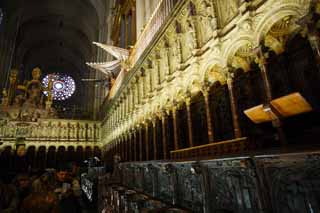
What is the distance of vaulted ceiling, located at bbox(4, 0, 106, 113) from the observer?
21.5 meters

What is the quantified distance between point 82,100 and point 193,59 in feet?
89.0

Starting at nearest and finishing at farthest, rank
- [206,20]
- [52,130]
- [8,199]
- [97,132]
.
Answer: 1. [8,199]
2. [206,20]
3. [52,130]
4. [97,132]

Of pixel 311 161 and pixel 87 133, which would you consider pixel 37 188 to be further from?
pixel 87 133

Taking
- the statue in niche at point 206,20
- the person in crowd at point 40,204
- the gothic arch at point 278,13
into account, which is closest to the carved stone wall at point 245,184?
the person in crowd at point 40,204

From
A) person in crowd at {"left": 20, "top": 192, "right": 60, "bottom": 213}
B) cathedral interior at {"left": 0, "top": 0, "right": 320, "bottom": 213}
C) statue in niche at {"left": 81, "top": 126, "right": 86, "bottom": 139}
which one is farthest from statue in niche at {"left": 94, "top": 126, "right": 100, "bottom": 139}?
person in crowd at {"left": 20, "top": 192, "right": 60, "bottom": 213}

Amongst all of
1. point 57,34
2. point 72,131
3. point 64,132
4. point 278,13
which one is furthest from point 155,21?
point 57,34

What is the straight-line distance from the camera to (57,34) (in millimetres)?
26781

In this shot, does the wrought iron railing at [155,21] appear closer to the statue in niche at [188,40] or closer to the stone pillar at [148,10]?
the statue in niche at [188,40]

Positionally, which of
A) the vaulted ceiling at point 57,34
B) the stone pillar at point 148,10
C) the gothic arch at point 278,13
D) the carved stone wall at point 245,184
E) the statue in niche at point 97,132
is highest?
the vaulted ceiling at point 57,34

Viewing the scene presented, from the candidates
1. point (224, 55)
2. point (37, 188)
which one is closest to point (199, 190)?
point (224, 55)

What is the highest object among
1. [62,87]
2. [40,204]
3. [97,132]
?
[62,87]

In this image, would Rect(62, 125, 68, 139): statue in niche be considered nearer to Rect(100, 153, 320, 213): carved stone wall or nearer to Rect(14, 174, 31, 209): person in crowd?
Rect(14, 174, 31, 209): person in crowd

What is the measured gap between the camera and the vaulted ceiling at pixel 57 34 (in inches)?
847

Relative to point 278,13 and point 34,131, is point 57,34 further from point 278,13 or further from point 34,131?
point 278,13
